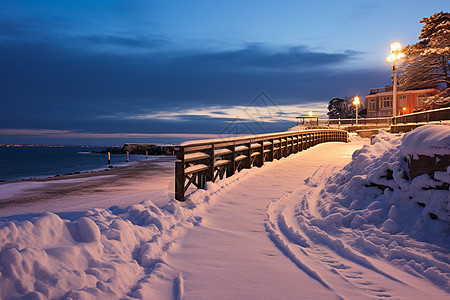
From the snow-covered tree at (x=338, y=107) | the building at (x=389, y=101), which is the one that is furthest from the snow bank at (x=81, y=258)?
the snow-covered tree at (x=338, y=107)

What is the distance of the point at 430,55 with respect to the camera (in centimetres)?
2420

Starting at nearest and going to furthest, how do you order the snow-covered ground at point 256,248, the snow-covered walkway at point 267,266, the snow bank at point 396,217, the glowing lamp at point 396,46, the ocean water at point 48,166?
the snow-covered ground at point 256,248 < the snow-covered walkway at point 267,266 < the snow bank at point 396,217 < the glowing lamp at point 396,46 < the ocean water at point 48,166

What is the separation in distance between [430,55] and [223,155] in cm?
2290

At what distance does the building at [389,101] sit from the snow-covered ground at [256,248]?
5145 centimetres

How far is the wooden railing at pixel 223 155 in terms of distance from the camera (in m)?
7.41

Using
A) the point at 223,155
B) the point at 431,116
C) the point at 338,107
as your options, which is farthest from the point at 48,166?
the point at 338,107

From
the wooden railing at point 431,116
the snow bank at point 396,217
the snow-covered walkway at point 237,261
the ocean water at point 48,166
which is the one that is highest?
the wooden railing at point 431,116

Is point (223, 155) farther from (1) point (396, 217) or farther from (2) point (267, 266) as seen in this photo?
(2) point (267, 266)

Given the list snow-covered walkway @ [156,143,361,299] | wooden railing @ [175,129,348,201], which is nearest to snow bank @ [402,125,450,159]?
snow-covered walkway @ [156,143,361,299]

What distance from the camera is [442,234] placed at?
449 cm

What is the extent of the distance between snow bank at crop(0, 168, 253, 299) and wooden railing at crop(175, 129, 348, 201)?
2.46 meters

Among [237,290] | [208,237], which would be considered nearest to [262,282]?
[237,290]

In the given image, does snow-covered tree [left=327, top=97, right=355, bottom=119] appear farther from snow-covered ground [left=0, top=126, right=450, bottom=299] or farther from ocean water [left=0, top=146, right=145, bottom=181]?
snow-covered ground [left=0, top=126, right=450, bottom=299]

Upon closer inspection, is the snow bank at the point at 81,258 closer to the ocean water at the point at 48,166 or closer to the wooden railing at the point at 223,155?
the wooden railing at the point at 223,155
